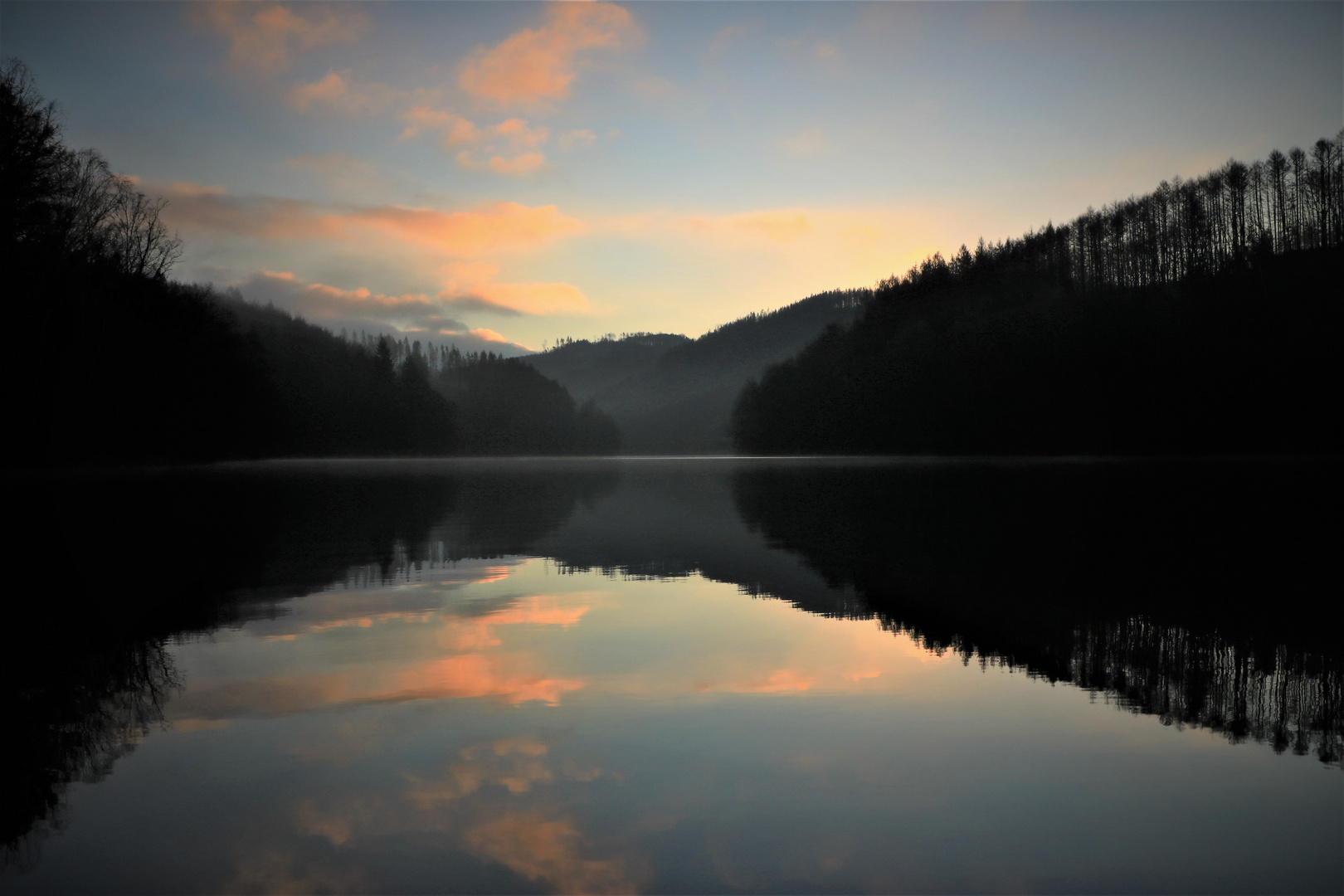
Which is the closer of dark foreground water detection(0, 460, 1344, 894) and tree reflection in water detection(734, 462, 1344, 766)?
dark foreground water detection(0, 460, 1344, 894)

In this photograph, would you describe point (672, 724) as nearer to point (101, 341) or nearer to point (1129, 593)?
point (1129, 593)

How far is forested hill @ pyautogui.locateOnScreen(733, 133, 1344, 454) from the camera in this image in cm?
8062

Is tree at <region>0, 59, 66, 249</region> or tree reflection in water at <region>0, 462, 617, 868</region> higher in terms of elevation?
tree at <region>0, 59, 66, 249</region>

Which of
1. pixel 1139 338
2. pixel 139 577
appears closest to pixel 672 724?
pixel 139 577

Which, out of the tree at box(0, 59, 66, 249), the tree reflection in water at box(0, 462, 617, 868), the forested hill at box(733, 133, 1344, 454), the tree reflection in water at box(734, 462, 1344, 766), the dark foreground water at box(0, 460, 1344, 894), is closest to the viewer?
the dark foreground water at box(0, 460, 1344, 894)

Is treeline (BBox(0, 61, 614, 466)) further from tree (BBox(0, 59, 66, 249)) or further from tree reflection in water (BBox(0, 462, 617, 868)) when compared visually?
tree reflection in water (BBox(0, 462, 617, 868))

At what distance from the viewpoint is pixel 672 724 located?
579 cm

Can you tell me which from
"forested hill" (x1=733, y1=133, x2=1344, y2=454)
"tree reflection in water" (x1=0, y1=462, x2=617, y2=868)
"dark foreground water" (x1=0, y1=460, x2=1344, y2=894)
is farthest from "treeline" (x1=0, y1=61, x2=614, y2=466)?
"forested hill" (x1=733, y1=133, x2=1344, y2=454)

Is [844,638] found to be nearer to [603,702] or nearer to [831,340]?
[603,702]

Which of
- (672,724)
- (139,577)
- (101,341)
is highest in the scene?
(101,341)

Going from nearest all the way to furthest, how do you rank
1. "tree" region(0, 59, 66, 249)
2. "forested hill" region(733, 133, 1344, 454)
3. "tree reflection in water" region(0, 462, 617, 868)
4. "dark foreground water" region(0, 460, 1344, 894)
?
"dark foreground water" region(0, 460, 1344, 894)
"tree reflection in water" region(0, 462, 617, 868)
"tree" region(0, 59, 66, 249)
"forested hill" region(733, 133, 1344, 454)

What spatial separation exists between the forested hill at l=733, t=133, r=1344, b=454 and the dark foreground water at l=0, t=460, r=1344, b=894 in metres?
80.3

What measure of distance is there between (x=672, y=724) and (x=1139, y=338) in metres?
99.1

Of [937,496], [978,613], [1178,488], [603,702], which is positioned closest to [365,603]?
[603,702]
